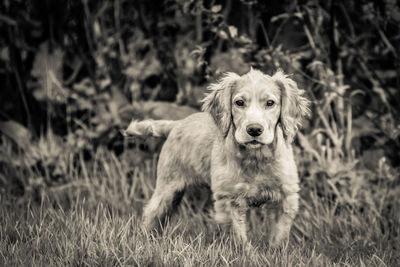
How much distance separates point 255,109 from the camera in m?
3.16

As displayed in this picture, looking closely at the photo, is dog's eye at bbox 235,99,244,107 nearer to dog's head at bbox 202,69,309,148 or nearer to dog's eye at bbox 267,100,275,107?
dog's head at bbox 202,69,309,148

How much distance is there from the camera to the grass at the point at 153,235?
117 inches

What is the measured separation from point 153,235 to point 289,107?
1194mm

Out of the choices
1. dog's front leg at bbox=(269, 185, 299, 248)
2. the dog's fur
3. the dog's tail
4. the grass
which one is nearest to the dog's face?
the dog's fur

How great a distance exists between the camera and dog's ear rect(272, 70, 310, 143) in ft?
10.9

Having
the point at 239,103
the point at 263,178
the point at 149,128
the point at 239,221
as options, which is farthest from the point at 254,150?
the point at 149,128

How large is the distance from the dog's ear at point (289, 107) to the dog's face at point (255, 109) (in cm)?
4

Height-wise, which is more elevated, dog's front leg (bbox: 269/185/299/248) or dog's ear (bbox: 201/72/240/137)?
dog's ear (bbox: 201/72/240/137)

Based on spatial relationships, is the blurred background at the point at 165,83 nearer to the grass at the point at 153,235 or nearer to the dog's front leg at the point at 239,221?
the grass at the point at 153,235

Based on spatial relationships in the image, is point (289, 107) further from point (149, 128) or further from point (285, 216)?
point (149, 128)

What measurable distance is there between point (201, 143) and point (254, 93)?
25.8 inches

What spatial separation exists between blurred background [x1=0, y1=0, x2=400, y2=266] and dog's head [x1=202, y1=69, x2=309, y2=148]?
68 centimetres

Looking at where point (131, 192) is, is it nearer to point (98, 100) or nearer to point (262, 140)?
point (98, 100)

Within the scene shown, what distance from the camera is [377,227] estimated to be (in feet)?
12.4
